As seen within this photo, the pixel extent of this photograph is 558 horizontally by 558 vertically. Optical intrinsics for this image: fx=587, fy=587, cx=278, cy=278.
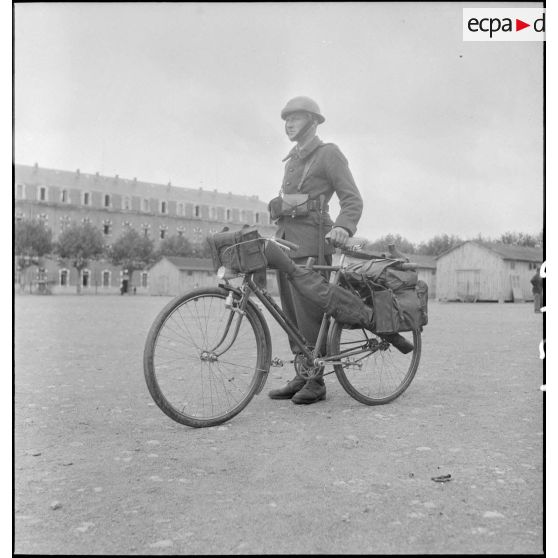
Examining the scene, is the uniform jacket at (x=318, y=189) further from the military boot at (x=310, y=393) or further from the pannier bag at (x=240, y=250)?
the military boot at (x=310, y=393)

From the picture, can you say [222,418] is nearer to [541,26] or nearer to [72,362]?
[541,26]

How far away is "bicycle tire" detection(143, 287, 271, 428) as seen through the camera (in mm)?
3293

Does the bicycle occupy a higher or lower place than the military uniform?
lower

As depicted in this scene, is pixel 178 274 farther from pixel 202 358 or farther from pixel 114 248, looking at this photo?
pixel 202 358

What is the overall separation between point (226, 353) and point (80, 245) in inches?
2201

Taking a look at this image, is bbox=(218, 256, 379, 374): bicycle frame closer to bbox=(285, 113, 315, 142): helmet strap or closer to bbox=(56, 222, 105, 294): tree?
bbox=(285, 113, 315, 142): helmet strap

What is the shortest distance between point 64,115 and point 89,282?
227ft

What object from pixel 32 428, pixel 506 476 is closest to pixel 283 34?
pixel 506 476

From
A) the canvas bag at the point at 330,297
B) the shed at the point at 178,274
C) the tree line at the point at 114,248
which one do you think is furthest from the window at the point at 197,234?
the canvas bag at the point at 330,297

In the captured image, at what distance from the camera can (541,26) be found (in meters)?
2.69

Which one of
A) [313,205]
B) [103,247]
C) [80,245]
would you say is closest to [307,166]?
[313,205]

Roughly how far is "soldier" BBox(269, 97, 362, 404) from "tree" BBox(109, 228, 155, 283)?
58410 millimetres
